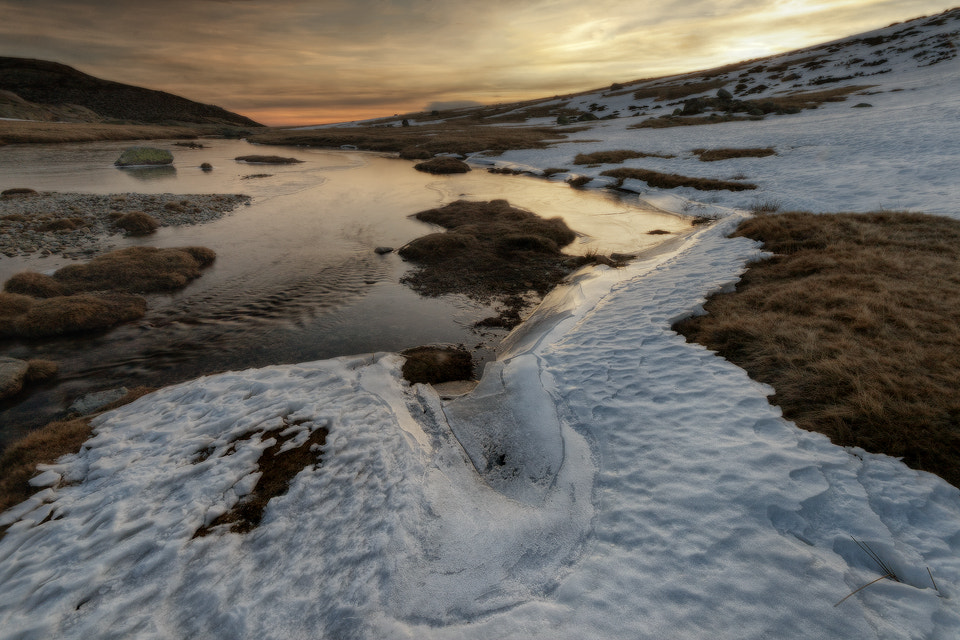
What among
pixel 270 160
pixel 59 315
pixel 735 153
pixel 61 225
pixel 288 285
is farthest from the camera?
pixel 270 160

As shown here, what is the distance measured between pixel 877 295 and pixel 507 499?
31.9ft

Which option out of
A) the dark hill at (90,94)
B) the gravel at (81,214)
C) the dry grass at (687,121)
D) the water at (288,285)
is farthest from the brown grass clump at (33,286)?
the dark hill at (90,94)

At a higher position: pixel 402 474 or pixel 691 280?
pixel 691 280

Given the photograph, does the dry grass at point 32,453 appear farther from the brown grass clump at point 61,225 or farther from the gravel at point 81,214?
the brown grass clump at point 61,225

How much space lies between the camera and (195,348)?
10.8m

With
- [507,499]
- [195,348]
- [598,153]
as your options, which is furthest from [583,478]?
[598,153]

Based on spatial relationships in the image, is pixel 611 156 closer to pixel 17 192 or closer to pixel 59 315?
pixel 59 315

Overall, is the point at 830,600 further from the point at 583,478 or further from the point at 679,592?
the point at 583,478

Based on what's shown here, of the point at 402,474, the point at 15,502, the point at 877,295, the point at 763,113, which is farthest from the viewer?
the point at 763,113

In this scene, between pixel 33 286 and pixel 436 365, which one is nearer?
pixel 436 365

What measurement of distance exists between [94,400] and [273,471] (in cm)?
554

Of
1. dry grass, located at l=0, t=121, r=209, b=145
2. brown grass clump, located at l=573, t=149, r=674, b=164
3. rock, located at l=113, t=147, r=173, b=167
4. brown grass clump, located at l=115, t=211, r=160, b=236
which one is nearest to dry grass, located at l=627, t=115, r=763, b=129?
brown grass clump, located at l=573, t=149, r=674, b=164

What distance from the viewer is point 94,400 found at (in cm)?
834

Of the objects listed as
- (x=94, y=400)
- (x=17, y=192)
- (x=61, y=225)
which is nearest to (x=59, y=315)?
(x=94, y=400)
